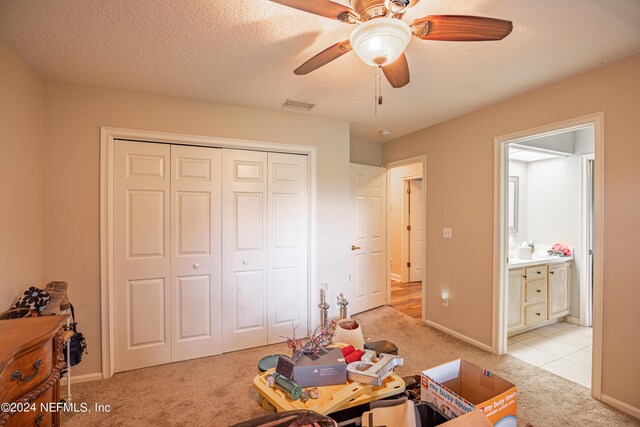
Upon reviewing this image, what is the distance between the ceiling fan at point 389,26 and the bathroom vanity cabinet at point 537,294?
8.79ft

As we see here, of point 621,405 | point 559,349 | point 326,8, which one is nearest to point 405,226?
point 559,349

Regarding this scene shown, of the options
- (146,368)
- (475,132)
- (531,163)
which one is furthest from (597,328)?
(146,368)

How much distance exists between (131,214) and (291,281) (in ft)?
5.47

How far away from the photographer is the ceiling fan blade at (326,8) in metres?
1.20

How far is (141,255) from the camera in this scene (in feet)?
8.68

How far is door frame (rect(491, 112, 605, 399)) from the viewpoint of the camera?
2.14 m

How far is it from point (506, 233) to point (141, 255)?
3.43 m

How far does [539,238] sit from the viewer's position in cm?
409

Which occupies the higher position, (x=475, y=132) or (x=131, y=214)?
(x=475, y=132)

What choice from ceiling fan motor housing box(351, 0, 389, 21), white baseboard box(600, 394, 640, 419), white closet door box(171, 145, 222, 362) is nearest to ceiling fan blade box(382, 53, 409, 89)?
ceiling fan motor housing box(351, 0, 389, 21)

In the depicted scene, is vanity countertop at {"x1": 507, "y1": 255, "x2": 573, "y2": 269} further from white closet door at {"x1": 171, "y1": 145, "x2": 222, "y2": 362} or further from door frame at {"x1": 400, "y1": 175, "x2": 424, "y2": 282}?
white closet door at {"x1": 171, "y1": 145, "x2": 222, "y2": 362}

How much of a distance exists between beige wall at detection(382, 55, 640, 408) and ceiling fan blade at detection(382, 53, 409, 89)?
153 centimetres

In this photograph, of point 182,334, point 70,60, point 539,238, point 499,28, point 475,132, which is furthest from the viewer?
point 539,238

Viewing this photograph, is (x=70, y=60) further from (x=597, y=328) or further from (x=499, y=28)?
(x=597, y=328)
